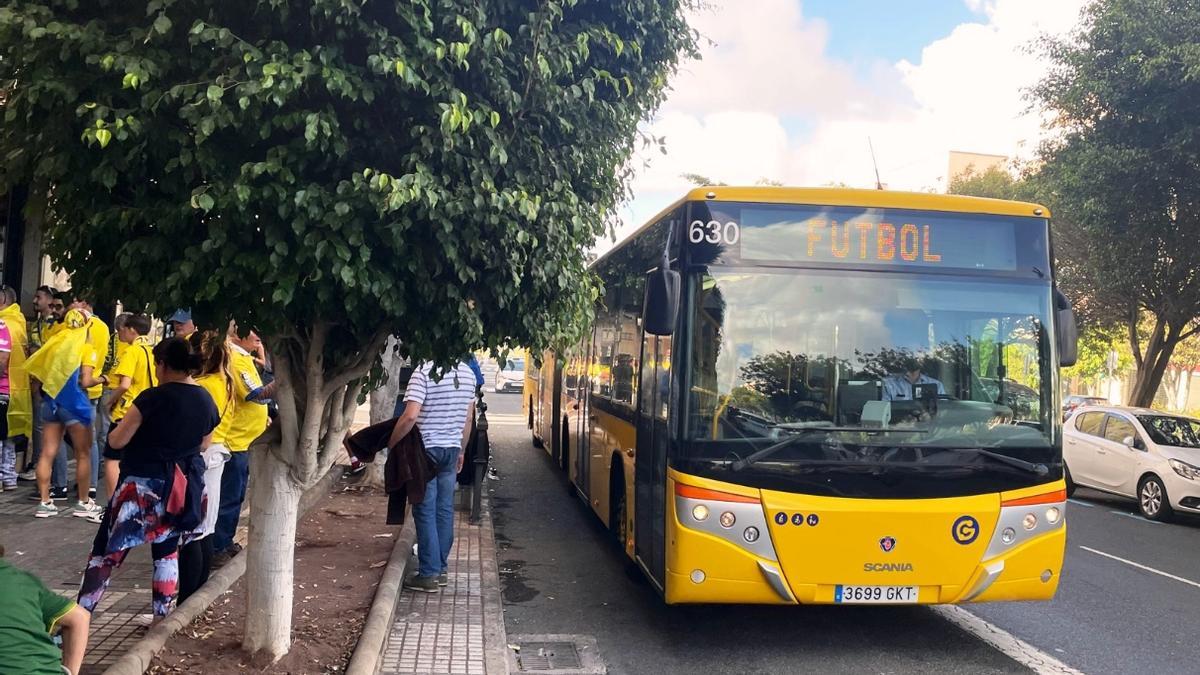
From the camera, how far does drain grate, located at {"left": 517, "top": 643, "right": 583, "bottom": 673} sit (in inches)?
226

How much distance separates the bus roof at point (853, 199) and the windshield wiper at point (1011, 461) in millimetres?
1539

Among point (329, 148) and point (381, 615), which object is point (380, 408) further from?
point (329, 148)

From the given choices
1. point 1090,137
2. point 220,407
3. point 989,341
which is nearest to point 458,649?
point 220,407

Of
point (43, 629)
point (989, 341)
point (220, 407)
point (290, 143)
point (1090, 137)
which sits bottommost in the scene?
point (43, 629)

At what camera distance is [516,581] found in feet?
26.3

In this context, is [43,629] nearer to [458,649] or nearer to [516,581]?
[458,649]

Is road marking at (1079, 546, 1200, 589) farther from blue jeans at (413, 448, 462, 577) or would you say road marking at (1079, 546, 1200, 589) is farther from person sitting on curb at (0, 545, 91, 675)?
person sitting on curb at (0, 545, 91, 675)

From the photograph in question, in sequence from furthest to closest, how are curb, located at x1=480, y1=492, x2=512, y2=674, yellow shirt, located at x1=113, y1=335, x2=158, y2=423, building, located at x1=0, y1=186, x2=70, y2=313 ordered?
building, located at x1=0, y1=186, x2=70, y2=313 < yellow shirt, located at x1=113, y1=335, x2=158, y2=423 < curb, located at x1=480, y1=492, x2=512, y2=674

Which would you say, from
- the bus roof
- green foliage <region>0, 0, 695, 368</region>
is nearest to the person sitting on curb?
green foliage <region>0, 0, 695, 368</region>

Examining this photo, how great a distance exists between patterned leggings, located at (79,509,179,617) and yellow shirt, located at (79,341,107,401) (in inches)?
145

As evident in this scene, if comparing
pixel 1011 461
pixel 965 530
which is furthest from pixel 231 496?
pixel 1011 461

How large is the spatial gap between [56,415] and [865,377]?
687cm

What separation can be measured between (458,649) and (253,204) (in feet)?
10.0

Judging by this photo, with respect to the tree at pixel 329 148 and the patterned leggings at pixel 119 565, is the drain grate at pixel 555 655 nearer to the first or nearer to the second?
the patterned leggings at pixel 119 565
